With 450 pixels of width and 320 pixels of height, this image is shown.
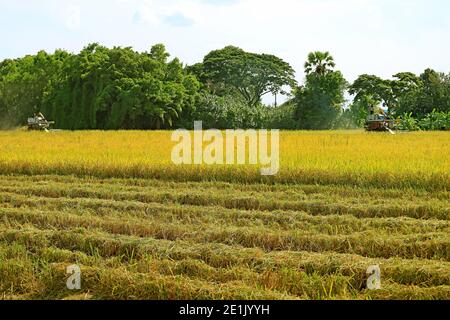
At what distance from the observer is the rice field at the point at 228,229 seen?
490cm

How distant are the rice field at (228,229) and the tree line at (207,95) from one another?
20.8 m

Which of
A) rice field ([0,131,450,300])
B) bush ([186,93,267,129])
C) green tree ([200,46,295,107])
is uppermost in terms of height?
green tree ([200,46,295,107])

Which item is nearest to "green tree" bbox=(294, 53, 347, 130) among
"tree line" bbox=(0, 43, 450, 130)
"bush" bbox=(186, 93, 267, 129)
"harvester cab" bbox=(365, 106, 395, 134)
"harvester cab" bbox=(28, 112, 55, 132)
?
"tree line" bbox=(0, 43, 450, 130)

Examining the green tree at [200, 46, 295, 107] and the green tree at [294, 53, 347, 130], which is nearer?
the green tree at [294, 53, 347, 130]

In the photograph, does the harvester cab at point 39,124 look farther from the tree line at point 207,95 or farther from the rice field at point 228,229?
the rice field at point 228,229

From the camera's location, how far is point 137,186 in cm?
997

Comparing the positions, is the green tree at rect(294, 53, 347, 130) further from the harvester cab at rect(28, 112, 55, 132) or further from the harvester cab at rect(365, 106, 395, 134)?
the harvester cab at rect(28, 112, 55, 132)

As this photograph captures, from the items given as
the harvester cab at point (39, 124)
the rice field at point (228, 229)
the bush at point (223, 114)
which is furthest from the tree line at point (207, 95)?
the rice field at point (228, 229)

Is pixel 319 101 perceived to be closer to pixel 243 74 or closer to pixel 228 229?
pixel 243 74

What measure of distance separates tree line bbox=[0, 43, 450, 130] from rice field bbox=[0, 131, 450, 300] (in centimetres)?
2084

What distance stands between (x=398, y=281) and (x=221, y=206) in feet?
11.7

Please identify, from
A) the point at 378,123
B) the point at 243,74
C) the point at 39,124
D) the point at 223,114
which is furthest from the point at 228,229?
the point at 243,74

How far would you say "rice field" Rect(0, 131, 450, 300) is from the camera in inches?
193
